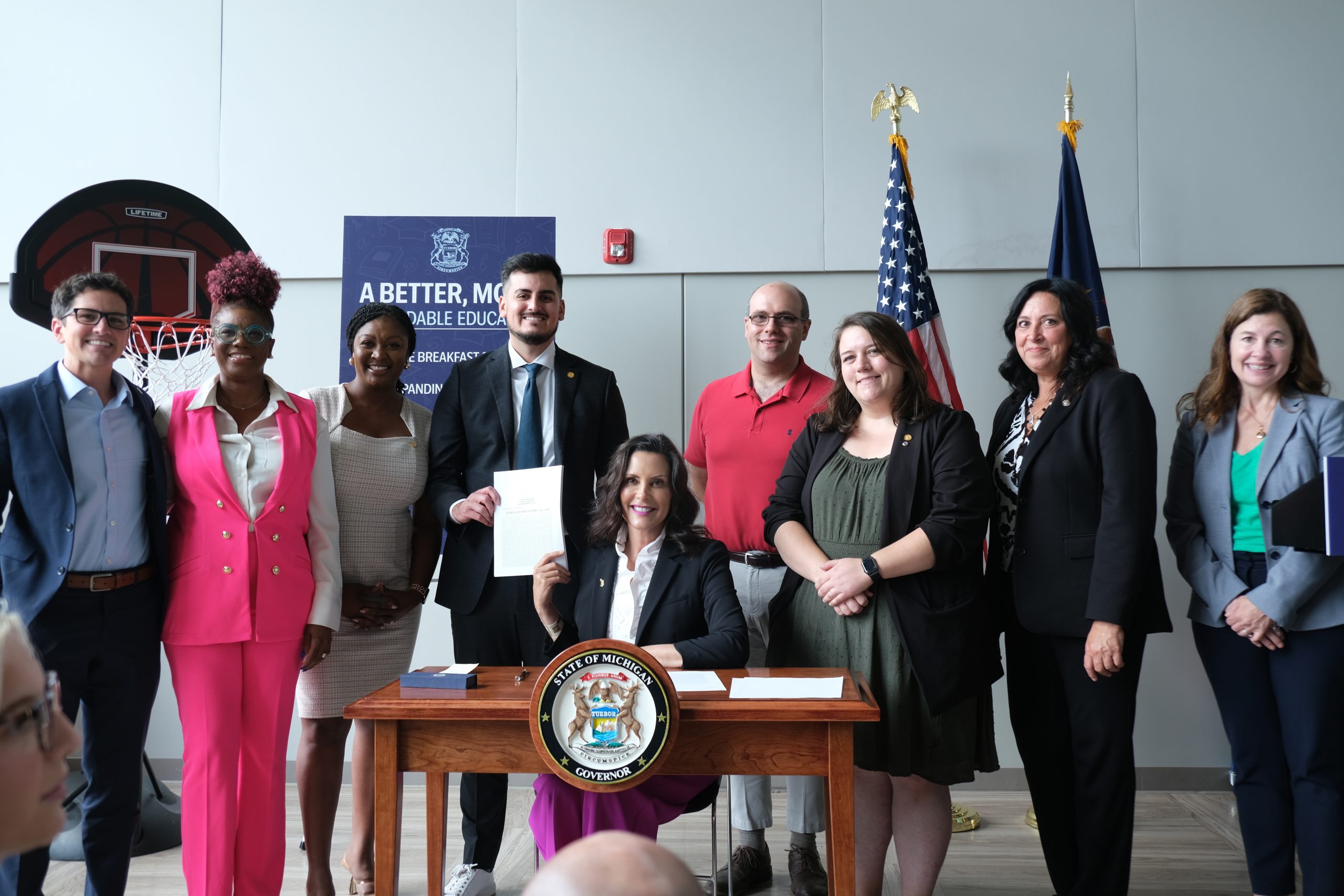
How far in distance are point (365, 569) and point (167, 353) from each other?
4.92ft

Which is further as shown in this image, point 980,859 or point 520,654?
point 980,859

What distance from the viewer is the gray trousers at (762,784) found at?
3230mm

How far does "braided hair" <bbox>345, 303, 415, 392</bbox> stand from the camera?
10.8 ft

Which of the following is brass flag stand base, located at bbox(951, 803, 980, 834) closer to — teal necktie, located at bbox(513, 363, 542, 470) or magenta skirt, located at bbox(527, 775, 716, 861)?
magenta skirt, located at bbox(527, 775, 716, 861)

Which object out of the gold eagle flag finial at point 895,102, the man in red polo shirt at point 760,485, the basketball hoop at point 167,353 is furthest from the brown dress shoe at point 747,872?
the gold eagle flag finial at point 895,102

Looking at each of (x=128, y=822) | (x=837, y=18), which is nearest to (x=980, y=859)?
(x=128, y=822)

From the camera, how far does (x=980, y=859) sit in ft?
11.7

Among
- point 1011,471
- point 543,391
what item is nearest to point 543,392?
point 543,391

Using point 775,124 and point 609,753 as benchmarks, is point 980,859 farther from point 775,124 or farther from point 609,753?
point 775,124

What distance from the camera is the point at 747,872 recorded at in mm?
3277

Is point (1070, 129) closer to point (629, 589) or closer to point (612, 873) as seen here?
point (629, 589)

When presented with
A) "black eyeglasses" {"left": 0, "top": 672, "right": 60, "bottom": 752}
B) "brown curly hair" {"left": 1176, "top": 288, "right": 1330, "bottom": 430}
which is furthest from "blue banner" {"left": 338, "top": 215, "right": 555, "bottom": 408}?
"black eyeglasses" {"left": 0, "top": 672, "right": 60, "bottom": 752}

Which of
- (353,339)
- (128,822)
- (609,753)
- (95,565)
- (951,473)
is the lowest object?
(128,822)

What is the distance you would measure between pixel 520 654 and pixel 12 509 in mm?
1494
